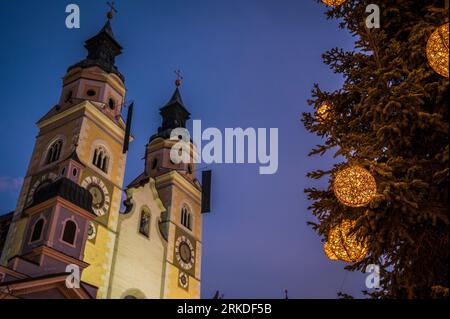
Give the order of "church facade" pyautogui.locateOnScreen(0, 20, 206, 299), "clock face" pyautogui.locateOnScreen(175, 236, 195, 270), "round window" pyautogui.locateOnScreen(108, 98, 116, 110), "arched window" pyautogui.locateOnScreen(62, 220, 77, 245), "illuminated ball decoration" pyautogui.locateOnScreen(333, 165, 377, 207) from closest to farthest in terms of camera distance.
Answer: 1. "illuminated ball decoration" pyautogui.locateOnScreen(333, 165, 377, 207)
2. "church facade" pyautogui.locateOnScreen(0, 20, 206, 299)
3. "arched window" pyautogui.locateOnScreen(62, 220, 77, 245)
4. "round window" pyautogui.locateOnScreen(108, 98, 116, 110)
5. "clock face" pyautogui.locateOnScreen(175, 236, 195, 270)

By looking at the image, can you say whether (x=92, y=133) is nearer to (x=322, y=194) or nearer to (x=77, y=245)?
(x=77, y=245)

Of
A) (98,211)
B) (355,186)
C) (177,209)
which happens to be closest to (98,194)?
(98,211)

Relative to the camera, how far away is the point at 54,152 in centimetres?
2217

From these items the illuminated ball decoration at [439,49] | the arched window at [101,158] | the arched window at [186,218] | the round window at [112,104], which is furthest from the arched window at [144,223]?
the illuminated ball decoration at [439,49]

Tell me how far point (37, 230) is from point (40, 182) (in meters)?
5.37

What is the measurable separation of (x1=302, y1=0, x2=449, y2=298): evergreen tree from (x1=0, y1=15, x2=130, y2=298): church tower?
51.8 feet

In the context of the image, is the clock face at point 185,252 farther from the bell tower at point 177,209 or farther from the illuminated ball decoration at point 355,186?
the illuminated ball decoration at point 355,186

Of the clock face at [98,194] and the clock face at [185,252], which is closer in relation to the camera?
the clock face at [98,194]

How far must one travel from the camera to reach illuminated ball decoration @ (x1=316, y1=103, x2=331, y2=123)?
17.8 ft

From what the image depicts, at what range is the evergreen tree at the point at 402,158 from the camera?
4.13m

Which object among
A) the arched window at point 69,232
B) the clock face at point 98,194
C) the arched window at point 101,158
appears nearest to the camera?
the arched window at point 69,232

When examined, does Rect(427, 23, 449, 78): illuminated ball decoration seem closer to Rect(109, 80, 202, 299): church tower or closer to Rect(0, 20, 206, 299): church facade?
Rect(0, 20, 206, 299): church facade

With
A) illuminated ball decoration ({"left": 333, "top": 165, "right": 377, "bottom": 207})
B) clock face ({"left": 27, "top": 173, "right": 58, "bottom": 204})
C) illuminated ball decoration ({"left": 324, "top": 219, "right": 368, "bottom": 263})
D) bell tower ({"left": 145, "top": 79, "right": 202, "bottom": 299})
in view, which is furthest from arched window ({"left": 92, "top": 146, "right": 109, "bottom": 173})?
illuminated ball decoration ({"left": 333, "top": 165, "right": 377, "bottom": 207})

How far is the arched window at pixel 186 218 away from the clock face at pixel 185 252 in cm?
121
